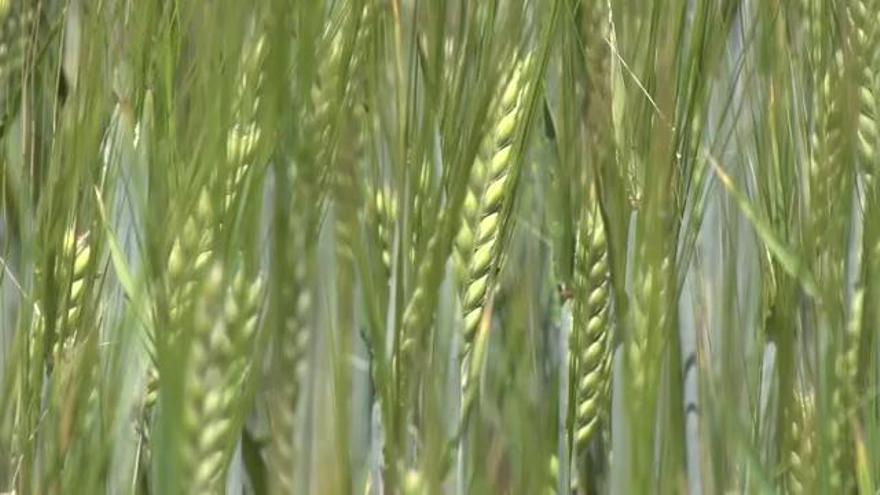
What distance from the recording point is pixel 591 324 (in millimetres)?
827

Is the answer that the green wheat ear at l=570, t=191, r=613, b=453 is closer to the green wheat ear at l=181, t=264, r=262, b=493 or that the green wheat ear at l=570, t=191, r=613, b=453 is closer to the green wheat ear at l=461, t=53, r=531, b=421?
the green wheat ear at l=461, t=53, r=531, b=421

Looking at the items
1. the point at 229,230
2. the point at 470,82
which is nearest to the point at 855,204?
the point at 470,82

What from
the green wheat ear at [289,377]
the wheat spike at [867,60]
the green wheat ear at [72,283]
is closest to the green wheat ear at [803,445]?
the wheat spike at [867,60]

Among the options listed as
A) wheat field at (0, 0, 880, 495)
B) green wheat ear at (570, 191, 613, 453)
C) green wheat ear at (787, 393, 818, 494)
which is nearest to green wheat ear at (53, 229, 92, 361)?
wheat field at (0, 0, 880, 495)

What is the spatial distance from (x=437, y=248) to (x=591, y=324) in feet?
0.51

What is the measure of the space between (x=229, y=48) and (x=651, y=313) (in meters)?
0.24

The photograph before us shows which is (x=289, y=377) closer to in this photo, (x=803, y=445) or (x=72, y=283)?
(x=72, y=283)

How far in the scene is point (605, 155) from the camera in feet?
2.59

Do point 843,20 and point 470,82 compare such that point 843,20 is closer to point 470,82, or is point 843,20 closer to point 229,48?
point 470,82

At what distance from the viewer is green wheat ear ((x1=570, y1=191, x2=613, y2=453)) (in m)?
0.81

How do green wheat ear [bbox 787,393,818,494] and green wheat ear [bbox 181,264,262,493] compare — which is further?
green wheat ear [bbox 787,393,818,494]

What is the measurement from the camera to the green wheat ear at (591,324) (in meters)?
0.81

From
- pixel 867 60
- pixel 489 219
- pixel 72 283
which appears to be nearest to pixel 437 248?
pixel 489 219

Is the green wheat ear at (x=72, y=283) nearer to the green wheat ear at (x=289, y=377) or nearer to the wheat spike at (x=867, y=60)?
the green wheat ear at (x=289, y=377)
